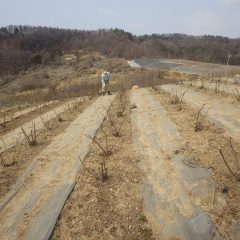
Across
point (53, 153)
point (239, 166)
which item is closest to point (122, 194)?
point (239, 166)

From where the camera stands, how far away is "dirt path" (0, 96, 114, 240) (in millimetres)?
4020

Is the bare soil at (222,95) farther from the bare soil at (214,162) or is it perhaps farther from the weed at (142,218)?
the weed at (142,218)

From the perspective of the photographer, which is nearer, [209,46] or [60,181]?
[60,181]

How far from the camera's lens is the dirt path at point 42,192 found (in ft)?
13.2

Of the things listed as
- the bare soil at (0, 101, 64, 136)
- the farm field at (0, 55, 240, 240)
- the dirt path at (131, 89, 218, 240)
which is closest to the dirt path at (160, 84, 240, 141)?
the farm field at (0, 55, 240, 240)

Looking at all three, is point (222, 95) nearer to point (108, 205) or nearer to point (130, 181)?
point (130, 181)

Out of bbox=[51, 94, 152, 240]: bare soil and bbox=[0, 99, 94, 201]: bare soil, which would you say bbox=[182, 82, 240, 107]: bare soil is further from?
bbox=[0, 99, 94, 201]: bare soil

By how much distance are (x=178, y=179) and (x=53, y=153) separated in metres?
2.84

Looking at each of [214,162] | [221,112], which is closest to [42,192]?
[214,162]

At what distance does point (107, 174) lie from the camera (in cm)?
511

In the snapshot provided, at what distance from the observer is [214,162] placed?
16.8ft

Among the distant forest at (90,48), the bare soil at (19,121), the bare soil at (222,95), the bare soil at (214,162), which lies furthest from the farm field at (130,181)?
the distant forest at (90,48)

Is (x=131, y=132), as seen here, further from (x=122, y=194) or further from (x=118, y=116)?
(x=122, y=194)

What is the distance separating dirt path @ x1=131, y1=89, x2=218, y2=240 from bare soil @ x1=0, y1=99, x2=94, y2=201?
7.06 ft
